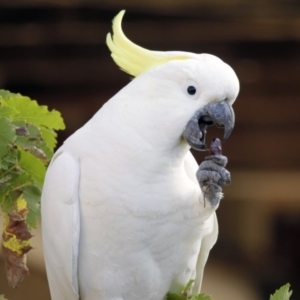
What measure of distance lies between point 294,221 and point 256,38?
1.50 m

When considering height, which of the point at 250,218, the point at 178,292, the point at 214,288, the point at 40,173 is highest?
the point at 40,173

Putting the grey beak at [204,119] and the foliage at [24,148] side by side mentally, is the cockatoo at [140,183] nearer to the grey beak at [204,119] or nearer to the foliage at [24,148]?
the grey beak at [204,119]

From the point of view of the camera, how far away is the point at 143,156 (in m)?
2.40

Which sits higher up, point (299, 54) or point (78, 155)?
point (299, 54)

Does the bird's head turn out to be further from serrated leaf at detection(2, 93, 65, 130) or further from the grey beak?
serrated leaf at detection(2, 93, 65, 130)


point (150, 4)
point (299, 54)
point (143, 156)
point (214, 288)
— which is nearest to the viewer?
point (143, 156)

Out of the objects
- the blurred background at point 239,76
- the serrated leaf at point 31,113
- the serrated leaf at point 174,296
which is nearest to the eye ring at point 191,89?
the serrated leaf at point 31,113

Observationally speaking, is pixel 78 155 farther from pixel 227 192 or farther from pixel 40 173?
pixel 227 192

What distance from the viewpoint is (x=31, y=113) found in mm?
2359

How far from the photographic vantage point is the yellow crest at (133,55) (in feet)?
8.00

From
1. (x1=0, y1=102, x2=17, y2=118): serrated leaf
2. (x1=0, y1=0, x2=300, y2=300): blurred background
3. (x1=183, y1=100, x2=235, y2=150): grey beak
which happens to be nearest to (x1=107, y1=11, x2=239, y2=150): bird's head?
(x1=183, y1=100, x2=235, y2=150): grey beak

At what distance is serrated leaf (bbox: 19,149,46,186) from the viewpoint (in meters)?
2.30

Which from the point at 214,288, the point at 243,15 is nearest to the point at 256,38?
the point at 243,15

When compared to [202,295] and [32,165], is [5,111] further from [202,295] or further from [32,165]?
[202,295]
